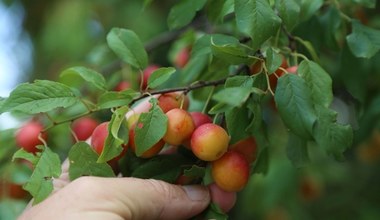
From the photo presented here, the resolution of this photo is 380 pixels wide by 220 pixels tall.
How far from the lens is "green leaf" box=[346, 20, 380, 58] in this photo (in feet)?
2.97

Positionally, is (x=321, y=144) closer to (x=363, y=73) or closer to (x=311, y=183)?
(x=363, y=73)

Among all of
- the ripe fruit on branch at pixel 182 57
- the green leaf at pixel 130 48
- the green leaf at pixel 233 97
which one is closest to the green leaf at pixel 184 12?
the green leaf at pixel 130 48

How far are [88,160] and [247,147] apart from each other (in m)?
0.27

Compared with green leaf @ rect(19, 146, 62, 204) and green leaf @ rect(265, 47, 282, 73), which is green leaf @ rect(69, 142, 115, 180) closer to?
green leaf @ rect(19, 146, 62, 204)

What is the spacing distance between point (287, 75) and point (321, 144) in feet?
0.36

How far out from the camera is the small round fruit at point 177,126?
0.80 metres

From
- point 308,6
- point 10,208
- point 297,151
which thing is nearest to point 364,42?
point 308,6

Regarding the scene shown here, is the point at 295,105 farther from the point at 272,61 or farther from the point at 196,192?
the point at 196,192

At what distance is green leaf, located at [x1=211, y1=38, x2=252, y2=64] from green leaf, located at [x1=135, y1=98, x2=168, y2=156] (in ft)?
0.40

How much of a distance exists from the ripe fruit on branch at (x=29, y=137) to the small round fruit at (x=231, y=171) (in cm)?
44

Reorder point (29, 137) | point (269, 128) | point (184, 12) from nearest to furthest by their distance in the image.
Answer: point (184, 12), point (29, 137), point (269, 128)

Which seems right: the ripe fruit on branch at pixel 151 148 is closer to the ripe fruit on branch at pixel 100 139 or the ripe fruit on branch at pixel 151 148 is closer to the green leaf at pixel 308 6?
the ripe fruit on branch at pixel 100 139

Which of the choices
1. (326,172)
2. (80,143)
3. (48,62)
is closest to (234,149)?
(80,143)

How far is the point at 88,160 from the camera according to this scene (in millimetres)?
→ 824
